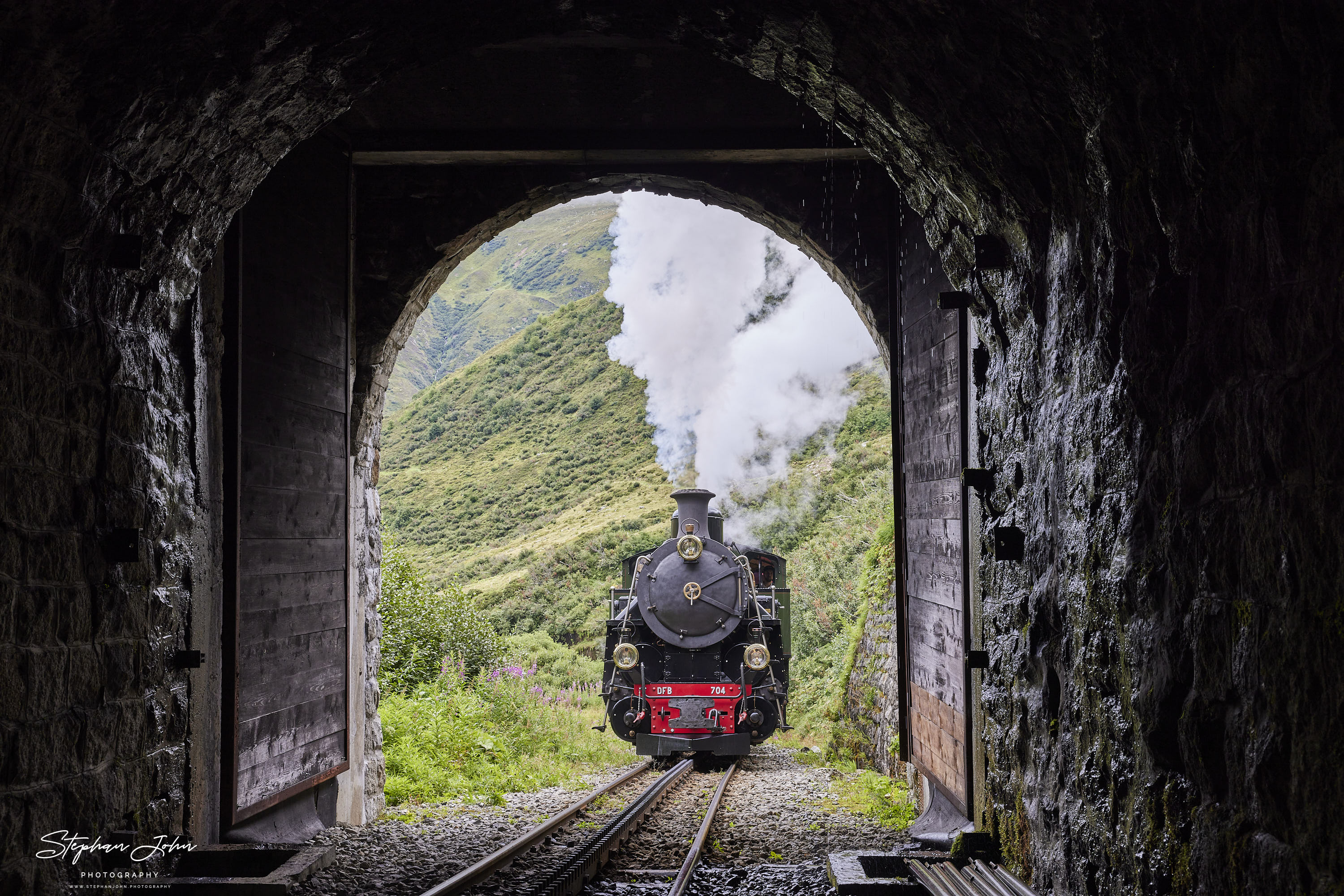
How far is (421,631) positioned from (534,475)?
28.6m

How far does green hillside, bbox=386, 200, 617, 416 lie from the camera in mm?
75875

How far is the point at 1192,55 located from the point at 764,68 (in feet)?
7.76

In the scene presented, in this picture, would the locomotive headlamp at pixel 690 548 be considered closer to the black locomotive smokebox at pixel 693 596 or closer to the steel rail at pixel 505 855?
the black locomotive smokebox at pixel 693 596

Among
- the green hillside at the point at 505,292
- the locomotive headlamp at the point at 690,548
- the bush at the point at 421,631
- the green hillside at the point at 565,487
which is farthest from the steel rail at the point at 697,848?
the green hillside at the point at 505,292

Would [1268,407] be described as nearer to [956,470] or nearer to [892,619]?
[956,470]

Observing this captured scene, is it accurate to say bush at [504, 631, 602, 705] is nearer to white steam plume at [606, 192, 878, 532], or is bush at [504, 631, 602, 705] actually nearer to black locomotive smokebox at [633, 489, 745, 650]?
black locomotive smokebox at [633, 489, 745, 650]

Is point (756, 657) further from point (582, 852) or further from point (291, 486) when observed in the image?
point (291, 486)

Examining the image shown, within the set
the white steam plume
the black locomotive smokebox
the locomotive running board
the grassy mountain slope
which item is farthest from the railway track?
the white steam plume

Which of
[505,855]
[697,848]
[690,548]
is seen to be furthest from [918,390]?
[690,548]

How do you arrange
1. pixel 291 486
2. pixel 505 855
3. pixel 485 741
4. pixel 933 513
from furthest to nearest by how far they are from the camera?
pixel 485 741, pixel 933 513, pixel 291 486, pixel 505 855

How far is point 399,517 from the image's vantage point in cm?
4078

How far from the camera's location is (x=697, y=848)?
20.2 feet

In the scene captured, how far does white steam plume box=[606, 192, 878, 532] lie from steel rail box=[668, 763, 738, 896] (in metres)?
18.8

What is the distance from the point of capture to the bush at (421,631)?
1181 cm
